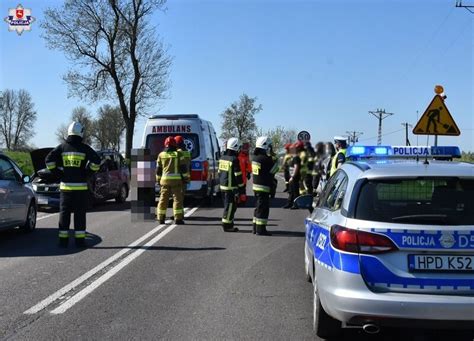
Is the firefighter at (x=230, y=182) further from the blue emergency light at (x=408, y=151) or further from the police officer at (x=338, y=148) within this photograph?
the blue emergency light at (x=408, y=151)

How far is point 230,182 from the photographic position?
35.1 ft

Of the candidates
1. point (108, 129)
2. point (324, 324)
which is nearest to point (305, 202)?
point (324, 324)

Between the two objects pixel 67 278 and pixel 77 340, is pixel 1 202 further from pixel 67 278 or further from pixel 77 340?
pixel 77 340

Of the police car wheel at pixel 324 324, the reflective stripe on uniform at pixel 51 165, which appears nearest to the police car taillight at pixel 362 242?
the police car wheel at pixel 324 324

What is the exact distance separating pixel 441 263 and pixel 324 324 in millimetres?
1151

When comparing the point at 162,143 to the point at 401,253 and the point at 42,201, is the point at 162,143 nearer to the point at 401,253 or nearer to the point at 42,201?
the point at 42,201

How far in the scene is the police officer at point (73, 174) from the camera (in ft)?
28.9

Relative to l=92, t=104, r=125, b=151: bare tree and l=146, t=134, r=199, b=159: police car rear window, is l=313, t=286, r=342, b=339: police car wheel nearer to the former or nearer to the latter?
l=146, t=134, r=199, b=159: police car rear window

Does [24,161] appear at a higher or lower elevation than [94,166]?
lower

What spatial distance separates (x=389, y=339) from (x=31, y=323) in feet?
10.4

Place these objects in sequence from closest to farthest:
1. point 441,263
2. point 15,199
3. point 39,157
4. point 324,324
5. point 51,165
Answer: point 441,263
point 324,324
point 51,165
point 15,199
point 39,157

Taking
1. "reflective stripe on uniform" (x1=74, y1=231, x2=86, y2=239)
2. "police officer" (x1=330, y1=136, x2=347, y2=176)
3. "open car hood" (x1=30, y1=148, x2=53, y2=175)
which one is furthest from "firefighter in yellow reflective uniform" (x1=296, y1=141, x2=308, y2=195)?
"open car hood" (x1=30, y1=148, x2=53, y2=175)

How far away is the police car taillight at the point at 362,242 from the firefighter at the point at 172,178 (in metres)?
7.97

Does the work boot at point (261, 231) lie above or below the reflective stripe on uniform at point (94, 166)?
below
